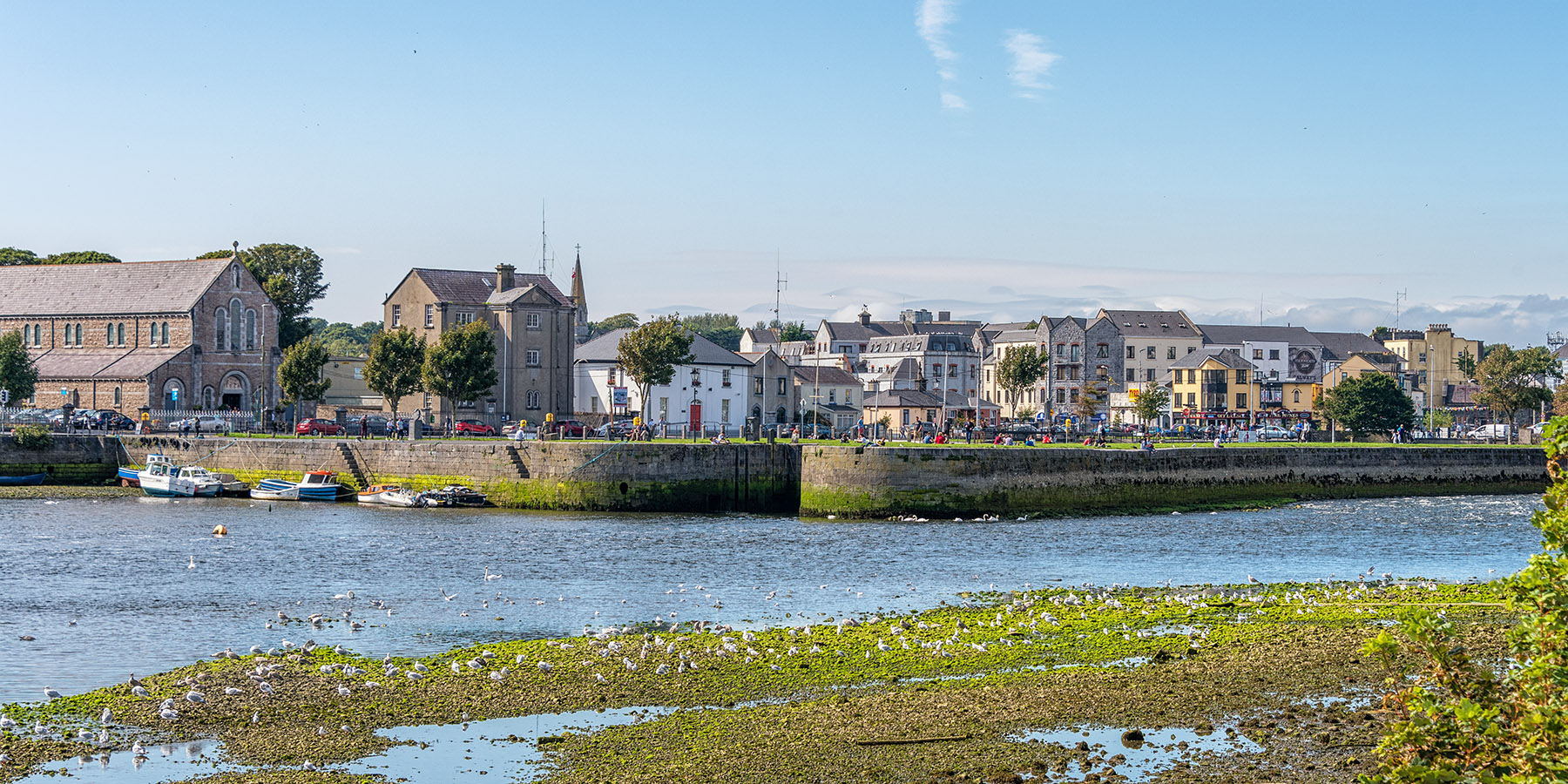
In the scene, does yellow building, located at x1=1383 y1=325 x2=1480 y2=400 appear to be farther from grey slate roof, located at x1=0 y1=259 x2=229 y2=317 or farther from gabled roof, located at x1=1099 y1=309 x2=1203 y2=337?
grey slate roof, located at x1=0 y1=259 x2=229 y2=317

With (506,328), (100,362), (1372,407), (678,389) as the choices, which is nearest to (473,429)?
(506,328)

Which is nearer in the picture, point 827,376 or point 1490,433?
point 1490,433

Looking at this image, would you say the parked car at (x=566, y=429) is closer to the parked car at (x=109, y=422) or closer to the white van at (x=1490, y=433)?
the parked car at (x=109, y=422)

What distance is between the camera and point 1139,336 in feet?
453

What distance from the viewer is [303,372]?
88.8 metres

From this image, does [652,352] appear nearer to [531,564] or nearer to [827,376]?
[827,376]

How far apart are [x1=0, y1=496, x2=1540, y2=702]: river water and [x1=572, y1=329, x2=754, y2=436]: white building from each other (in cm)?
3075

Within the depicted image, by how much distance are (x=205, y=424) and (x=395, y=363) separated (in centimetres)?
1154

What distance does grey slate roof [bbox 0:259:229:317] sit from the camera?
9794 cm

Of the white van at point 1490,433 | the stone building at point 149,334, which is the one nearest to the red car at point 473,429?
the stone building at point 149,334

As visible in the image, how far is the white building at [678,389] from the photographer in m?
91.6

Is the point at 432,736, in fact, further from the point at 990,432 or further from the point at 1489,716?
the point at 990,432

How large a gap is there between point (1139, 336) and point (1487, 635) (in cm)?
11333

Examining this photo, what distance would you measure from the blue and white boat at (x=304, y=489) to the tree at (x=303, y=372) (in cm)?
2283
